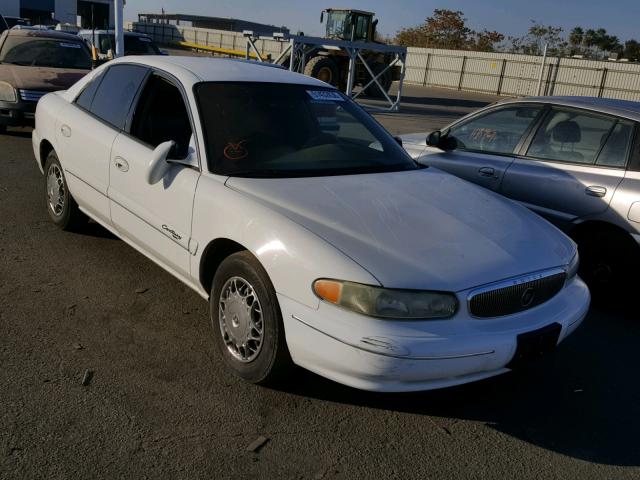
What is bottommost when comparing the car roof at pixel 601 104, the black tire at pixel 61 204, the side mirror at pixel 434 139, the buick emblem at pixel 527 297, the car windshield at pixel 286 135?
the black tire at pixel 61 204

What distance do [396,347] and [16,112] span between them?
8.43 meters

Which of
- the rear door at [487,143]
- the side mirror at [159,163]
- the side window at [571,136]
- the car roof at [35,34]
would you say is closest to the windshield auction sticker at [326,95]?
the side mirror at [159,163]

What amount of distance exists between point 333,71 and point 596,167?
57.1 ft

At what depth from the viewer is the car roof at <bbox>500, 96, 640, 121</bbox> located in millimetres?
4797

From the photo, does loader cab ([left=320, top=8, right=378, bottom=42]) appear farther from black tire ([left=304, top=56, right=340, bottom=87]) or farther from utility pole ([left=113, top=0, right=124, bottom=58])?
utility pole ([left=113, top=0, right=124, bottom=58])

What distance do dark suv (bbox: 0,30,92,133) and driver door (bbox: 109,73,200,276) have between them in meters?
5.86

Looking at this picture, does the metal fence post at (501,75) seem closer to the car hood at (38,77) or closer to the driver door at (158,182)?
the car hood at (38,77)

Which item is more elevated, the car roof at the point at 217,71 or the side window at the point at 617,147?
the car roof at the point at 217,71

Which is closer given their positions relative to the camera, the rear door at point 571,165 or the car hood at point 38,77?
the rear door at point 571,165

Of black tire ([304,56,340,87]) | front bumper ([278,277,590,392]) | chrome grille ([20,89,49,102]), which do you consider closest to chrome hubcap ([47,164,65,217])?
front bumper ([278,277,590,392])

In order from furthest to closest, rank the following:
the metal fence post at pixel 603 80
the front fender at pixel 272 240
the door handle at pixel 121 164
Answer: the metal fence post at pixel 603 80
the door handle at pixel 121 164
the front fender at pixel 272 240

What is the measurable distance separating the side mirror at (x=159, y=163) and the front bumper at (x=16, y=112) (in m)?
6.50

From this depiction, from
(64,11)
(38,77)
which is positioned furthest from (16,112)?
(64,11)

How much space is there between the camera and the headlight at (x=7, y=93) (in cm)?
918
